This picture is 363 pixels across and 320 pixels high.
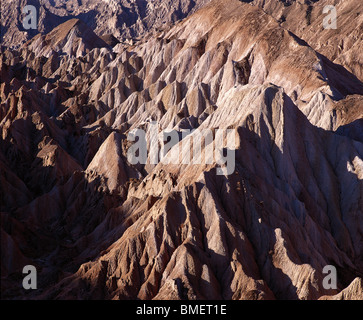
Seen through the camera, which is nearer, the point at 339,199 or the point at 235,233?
the point at 235,233

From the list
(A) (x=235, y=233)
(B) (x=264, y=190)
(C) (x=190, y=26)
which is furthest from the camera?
(C) (x=190, y=26)

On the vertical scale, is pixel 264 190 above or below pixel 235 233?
above

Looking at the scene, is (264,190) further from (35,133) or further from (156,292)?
(35,133)

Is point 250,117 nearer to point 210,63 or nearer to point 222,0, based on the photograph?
point 210,63

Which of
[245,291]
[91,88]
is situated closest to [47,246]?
[245,291]
